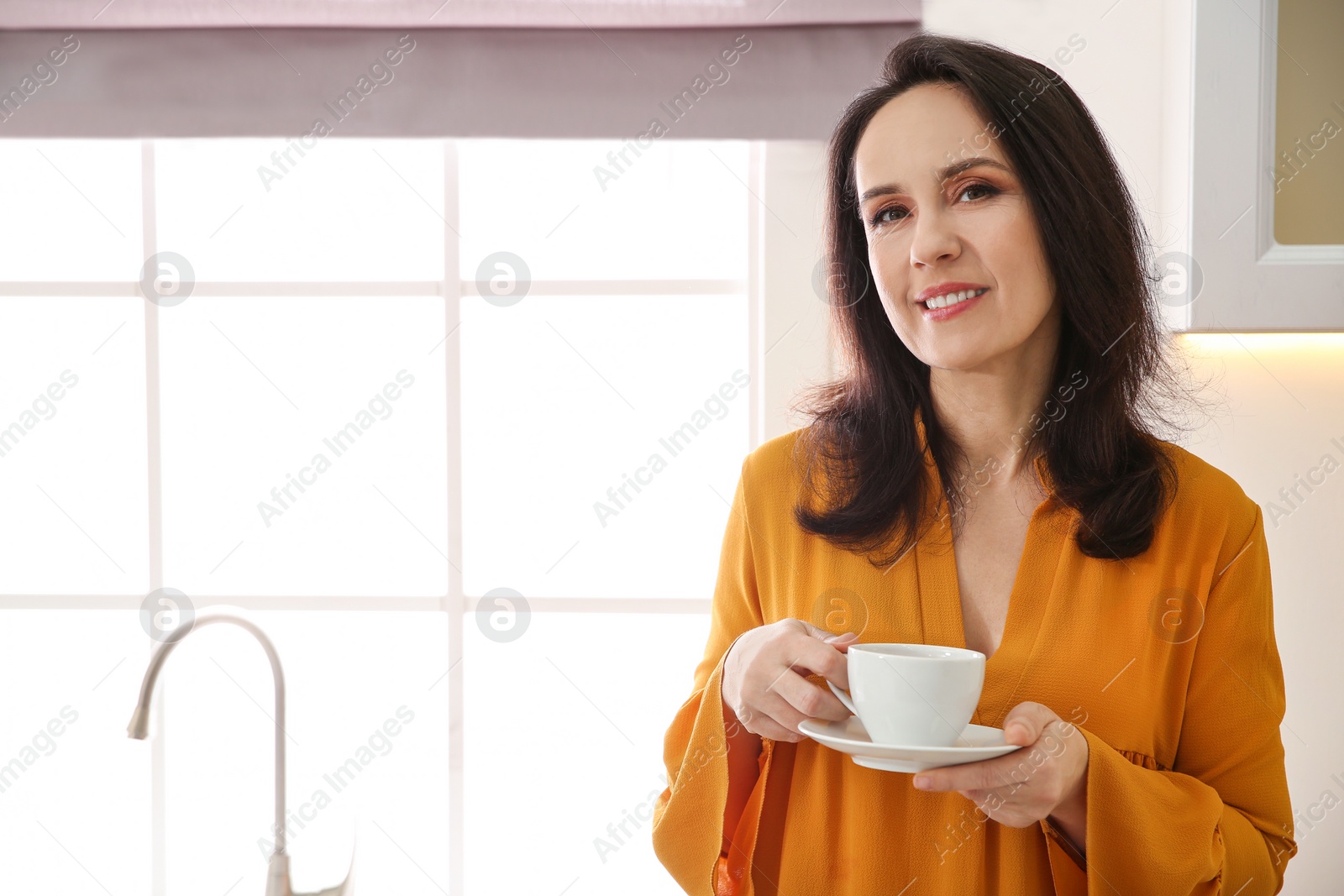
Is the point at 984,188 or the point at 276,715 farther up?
the point at 984,188

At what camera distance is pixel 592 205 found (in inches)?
63.2

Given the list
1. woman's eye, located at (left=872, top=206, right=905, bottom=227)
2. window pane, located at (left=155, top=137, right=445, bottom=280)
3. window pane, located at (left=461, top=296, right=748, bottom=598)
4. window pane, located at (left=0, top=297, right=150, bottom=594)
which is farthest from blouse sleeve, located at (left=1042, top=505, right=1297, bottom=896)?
window pane, located at (left=0, top=297, right=150, bottom=594)

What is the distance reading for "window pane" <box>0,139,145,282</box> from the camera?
5.40ft

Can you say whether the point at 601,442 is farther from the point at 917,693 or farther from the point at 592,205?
the point at 917,693

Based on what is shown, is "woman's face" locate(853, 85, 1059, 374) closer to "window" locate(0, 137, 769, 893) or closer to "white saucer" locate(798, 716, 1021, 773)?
"white saucer" locate(798, 716, 1021, 773)

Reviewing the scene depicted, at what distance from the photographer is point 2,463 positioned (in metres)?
1.65

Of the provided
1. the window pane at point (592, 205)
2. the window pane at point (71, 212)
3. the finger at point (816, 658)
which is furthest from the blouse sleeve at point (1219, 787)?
the window pane at point (71, 212)

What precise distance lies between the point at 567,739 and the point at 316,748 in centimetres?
46

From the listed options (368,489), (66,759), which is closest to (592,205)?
(368,489)

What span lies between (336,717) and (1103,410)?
140 cm

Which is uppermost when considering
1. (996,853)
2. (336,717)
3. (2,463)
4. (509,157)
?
(509,157)

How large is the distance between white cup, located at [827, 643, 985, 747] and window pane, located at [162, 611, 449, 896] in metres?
1.09

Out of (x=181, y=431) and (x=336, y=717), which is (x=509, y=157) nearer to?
(x=181, y=431)

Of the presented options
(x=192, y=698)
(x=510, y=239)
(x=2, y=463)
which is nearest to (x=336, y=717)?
(x=192, y=698)
